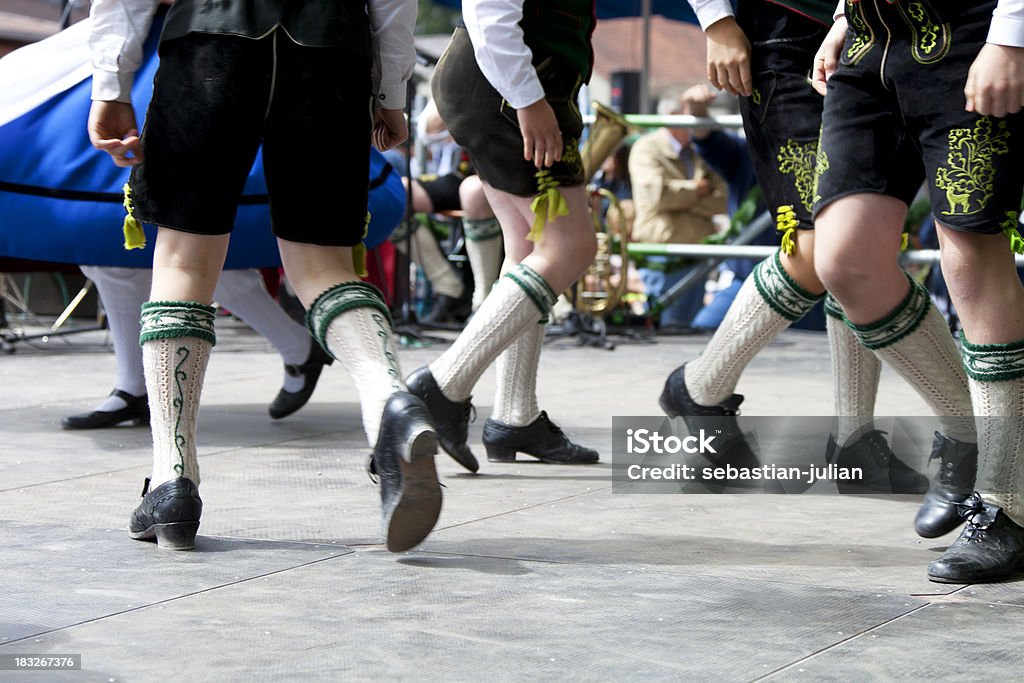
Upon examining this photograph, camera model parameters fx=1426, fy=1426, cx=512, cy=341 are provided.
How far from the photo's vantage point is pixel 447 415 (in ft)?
12.0

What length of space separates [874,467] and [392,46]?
63.4 inches

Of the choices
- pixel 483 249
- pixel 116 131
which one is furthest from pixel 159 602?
pixel 483 249

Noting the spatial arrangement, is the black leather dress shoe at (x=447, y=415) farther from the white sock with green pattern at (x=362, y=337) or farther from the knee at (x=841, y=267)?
the knee at (x=841, y=267)

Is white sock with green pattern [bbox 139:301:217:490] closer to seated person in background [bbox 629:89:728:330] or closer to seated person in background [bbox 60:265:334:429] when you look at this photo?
seated person in background [bbox 60:265:334:429]

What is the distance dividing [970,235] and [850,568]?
2.18 ft

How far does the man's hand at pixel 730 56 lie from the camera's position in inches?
140

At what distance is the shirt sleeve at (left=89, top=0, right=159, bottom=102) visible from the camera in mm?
2928

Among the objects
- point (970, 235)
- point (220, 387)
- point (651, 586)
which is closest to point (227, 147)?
point (651, 586)

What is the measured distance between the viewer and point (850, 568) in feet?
8.91

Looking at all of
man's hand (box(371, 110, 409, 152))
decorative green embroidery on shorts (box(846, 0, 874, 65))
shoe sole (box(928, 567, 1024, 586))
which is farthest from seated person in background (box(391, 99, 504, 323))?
shoe sole (box(928, 567, 1024, 586))

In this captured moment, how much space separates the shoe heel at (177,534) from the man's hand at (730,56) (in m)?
1.71

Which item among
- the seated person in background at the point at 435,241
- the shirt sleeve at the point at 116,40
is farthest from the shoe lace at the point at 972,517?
the seated person in background at the point at 435,241

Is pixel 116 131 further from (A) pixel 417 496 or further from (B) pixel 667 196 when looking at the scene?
(B) pixel 667 196

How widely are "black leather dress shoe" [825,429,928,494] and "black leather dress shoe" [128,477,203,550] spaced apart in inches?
64.4
